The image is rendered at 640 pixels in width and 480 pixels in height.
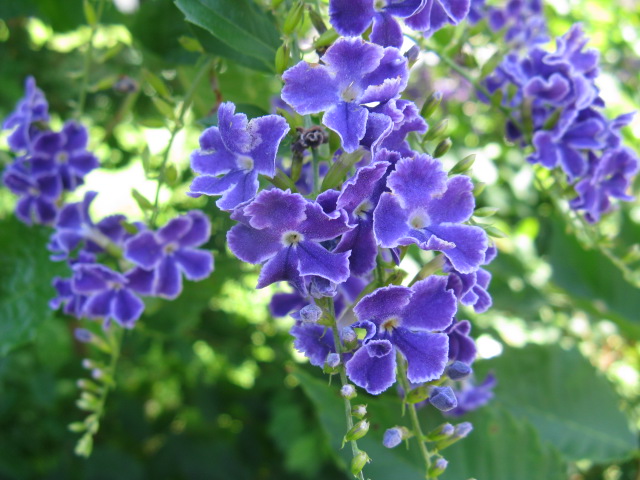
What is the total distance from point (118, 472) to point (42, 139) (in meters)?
1.33

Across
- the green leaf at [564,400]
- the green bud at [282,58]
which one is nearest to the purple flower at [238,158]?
the green bud at [282,58]

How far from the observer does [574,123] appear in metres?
1.24

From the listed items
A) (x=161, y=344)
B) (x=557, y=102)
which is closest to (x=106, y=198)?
(x=161, y=344)

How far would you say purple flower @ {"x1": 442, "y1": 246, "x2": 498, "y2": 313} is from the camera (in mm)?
913

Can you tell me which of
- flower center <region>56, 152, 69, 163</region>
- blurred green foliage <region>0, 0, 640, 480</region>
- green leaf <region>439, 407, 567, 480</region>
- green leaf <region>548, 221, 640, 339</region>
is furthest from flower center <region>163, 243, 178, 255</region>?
green leaf <region>548, 221, 640, 339</region>

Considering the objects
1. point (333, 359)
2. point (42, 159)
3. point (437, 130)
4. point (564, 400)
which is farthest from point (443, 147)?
point (564, 400)

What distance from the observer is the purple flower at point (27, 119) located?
4.60 ft

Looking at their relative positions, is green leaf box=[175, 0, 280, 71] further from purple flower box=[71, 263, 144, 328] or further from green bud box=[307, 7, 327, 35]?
purple flower box=[71, 263, 144, 328]

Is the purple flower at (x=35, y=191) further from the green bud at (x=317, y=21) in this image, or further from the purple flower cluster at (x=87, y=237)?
the green bud at (x=317, y=21)

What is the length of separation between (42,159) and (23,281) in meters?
0.35

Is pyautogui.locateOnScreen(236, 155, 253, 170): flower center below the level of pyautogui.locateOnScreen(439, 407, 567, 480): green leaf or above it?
above

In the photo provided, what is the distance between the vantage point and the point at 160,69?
181 centimetres

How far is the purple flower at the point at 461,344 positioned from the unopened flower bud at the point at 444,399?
7cm

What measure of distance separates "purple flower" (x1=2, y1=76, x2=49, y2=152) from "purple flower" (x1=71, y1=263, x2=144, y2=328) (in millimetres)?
379
